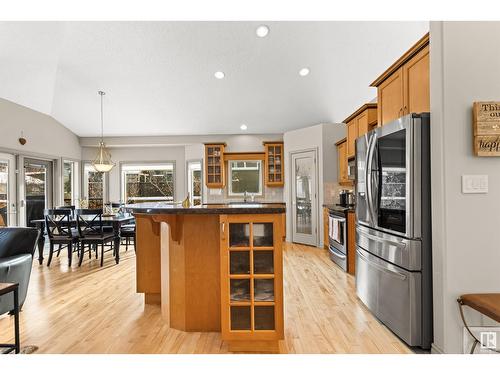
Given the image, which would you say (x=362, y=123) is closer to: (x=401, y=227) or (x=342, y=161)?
(x=342, y=161)

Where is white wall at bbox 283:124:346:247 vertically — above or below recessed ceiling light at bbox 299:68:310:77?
below

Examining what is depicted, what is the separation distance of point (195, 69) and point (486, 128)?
14.2 ft

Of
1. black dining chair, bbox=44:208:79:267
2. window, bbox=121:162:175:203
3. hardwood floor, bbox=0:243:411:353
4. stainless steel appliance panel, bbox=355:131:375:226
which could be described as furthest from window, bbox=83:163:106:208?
stainless steel appliance panel, bbox=355:131:375:226

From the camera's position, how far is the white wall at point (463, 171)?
206cm

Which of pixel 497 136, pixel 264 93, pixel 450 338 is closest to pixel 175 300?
pixel 450 338

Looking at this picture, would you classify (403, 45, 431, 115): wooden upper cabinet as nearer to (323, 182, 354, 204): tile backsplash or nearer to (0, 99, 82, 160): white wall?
(323, 182, 354, 204): tile backsplash

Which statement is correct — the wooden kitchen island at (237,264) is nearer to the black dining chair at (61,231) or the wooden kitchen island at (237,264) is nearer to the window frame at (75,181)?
the black dining chair at (61,231)

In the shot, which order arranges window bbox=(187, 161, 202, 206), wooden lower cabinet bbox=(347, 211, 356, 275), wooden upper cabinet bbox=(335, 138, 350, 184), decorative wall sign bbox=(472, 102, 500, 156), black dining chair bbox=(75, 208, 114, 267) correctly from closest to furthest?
1. decorative wall sign bbox=(472, 102, 500, 156)
2. wooden lower cabinet bbox=(347, 211, 356, 275)
3. black dining chair bbox=(75, 208, 114, 267)
4. wooden upper cabinet bbox=(335, 138, 350, 184)
5. window bbox=(187, 161, 202, 206)

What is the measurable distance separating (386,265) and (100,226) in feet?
13.3

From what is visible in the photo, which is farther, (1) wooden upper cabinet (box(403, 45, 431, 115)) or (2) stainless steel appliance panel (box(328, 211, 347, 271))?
(2) stainless steel appliance panel (box(328, 211, 347, 271))

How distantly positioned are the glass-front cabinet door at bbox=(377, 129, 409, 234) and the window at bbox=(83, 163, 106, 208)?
699 centimetres

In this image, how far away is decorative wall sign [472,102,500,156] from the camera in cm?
202

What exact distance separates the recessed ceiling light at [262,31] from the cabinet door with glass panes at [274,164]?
9.45ft
